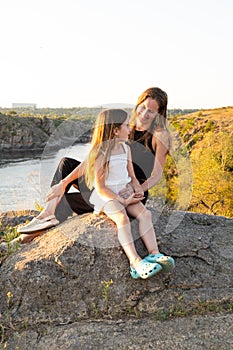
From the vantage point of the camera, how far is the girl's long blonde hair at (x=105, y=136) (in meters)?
5.01

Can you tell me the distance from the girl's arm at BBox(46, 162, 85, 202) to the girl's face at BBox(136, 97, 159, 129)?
95cm

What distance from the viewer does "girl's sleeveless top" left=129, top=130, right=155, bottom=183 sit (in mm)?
5590

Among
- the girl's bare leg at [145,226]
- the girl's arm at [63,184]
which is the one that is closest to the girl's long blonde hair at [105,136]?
the girl's arm at [63,184]

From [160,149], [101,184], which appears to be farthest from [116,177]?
[160,149]

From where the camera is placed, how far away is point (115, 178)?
196 inches

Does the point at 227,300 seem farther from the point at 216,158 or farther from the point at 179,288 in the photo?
the point at 216,158

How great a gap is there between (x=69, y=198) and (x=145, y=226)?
115cm

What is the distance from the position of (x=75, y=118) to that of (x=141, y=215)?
1.66 metres

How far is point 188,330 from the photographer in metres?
4.18

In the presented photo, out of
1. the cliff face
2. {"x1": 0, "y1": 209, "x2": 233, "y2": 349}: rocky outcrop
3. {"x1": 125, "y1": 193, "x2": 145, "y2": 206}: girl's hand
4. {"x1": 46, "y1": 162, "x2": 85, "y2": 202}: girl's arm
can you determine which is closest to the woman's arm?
{"x1": 125, "y1": 193, "x2": 145, "y2": 206}: girl's hand

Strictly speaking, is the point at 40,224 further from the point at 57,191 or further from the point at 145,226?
the point at 145,226

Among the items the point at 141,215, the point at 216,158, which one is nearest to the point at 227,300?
the point at 141,215

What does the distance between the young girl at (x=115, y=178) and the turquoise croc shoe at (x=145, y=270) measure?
19 centimetres

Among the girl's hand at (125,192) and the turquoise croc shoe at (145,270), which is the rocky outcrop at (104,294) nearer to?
the turquoise croc shoe at (145,270)
